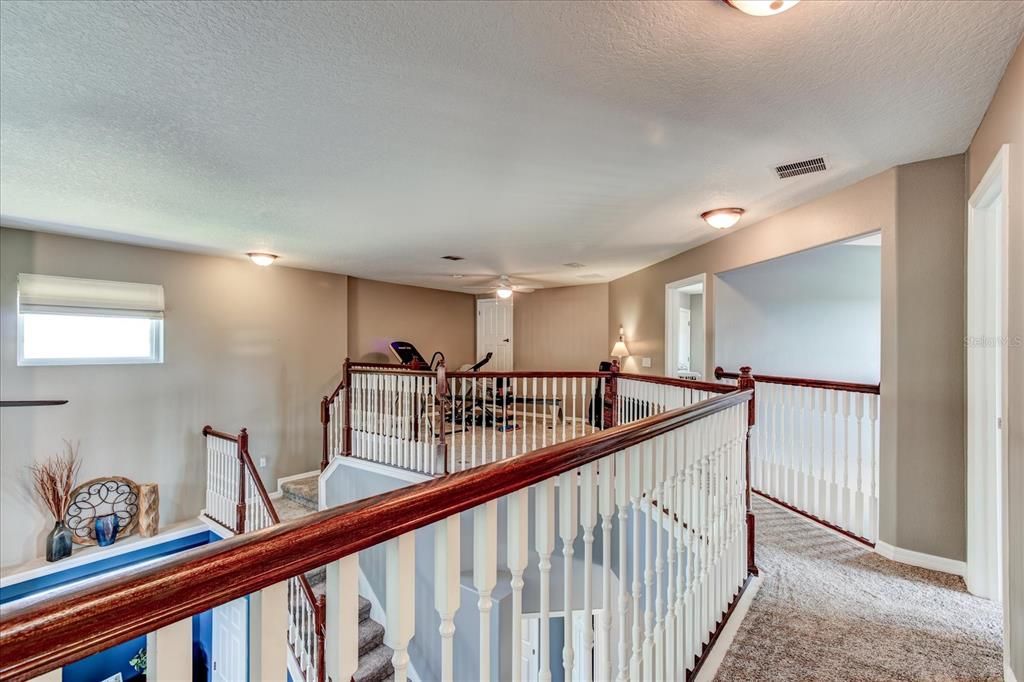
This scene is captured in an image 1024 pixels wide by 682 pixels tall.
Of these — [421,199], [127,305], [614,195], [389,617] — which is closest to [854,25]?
[614,195]

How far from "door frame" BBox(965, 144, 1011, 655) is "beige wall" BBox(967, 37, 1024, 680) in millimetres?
51

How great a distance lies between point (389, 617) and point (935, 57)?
2.53m

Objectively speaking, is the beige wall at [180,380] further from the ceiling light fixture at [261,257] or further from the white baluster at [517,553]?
the white baluster at [517,553]

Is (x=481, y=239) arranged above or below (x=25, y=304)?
above

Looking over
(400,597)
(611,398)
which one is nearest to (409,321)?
(611,398)

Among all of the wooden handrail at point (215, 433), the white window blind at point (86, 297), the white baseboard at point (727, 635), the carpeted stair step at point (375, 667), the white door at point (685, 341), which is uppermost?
the white window blind at point (86, 297)

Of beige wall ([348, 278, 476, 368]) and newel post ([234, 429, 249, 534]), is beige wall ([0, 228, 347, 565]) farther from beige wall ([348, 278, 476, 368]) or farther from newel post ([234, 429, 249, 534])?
newel post ([234, 429, 249, 534])

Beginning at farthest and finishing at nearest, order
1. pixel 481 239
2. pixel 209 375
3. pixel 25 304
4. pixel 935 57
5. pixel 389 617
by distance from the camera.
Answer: pixel 209 375
pixel 481 239
pixel 25 304
pixel 935 57
pixel 389 617

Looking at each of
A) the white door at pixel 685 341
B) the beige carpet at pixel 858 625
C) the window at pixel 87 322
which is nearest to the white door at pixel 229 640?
the window at pixel 87 322

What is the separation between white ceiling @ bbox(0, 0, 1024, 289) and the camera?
4.98 feet

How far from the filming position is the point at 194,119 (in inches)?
83.1

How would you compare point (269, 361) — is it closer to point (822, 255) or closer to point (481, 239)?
Answer: point (481, 239)

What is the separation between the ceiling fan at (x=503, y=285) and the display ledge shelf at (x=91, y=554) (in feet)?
14.3

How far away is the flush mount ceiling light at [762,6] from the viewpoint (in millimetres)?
1392
